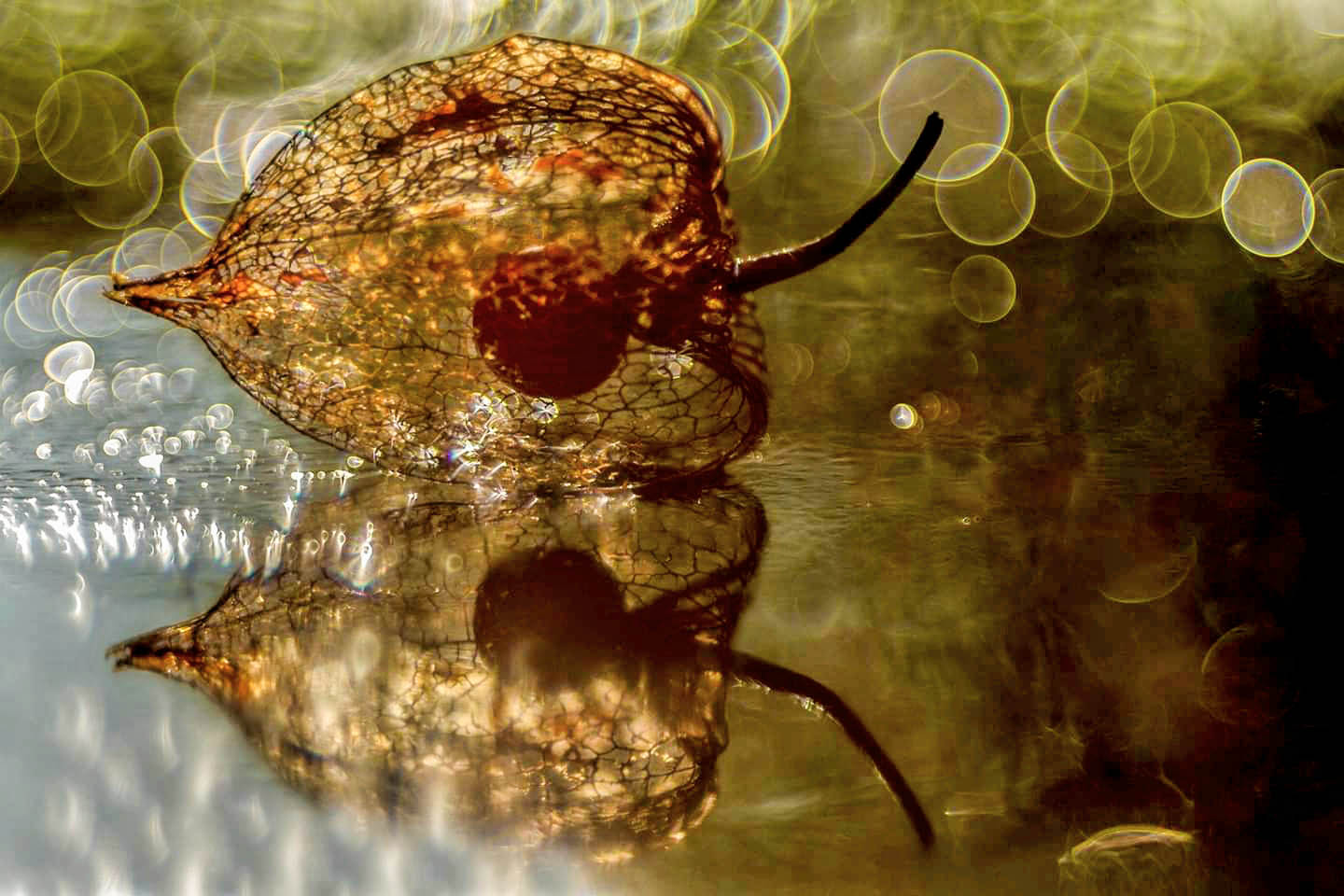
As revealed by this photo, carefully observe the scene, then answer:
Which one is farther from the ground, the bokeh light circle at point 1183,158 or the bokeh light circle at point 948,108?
the bokeh light circle at point 948,108

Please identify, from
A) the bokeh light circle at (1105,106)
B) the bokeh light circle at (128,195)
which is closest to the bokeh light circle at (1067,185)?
the bokeh light circle at (1105,106)

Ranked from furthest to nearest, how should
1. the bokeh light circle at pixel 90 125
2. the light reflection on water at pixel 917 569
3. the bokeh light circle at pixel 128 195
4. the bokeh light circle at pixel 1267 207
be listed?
the bokeh light circle at pixel 90 125 < the bokeh light circle at pixel 128 195 < the bokeh light circle at pixel 1267 207 < the light reflection on water at pixel 917 569

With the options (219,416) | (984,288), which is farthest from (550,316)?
(984,288)

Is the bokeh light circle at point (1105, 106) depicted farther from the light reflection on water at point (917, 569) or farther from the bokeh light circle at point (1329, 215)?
the bokeh light circle at point (1329, 215)

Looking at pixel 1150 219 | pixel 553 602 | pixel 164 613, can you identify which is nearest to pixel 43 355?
pixel 164 613

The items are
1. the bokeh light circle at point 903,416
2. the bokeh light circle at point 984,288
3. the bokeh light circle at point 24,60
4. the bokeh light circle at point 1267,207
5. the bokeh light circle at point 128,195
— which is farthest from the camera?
the bokeh light circle at point 24,60

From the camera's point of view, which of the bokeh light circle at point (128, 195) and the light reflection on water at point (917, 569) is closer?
the light reflection on water at point (917, 569)

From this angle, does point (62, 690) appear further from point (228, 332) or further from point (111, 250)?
point (111, 250)
